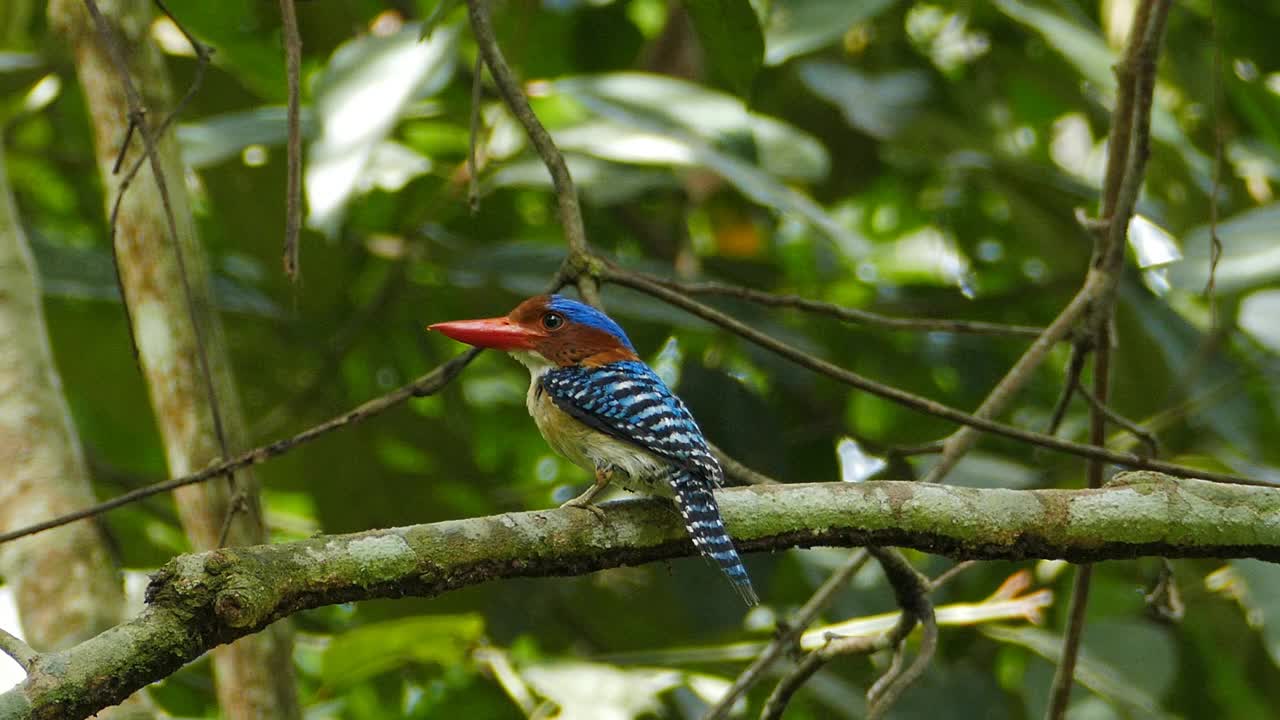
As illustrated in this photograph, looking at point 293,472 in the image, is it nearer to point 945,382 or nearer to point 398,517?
point 398,517

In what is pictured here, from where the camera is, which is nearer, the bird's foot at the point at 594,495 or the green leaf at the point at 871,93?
the bird's foot at the point at 594,495

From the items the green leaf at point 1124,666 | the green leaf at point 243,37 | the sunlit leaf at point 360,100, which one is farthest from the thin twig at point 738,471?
the green leaf at point 243,37

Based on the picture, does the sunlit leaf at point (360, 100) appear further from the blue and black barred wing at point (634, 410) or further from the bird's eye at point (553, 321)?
the blue and black barred wing at point (634, 410)

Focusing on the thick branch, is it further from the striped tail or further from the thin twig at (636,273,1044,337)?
the thin twig at (636,273,1044,337)

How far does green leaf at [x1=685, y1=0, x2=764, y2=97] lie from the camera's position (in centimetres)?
279

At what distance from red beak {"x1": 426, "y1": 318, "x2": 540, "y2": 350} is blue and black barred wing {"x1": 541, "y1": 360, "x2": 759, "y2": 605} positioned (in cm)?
14

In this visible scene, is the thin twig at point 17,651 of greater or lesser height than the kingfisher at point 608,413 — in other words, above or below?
below

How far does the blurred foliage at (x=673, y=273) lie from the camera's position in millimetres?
3633

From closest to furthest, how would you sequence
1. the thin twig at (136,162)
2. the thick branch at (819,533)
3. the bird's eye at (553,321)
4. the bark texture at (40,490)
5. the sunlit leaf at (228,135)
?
the thick branch at (819,533) → the thin twig at (136,162) → the bark texture at (40,490) → the bird's eye at (553,321) → the sunlit leaf at (228,135)

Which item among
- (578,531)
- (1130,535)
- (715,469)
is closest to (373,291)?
(715,469)

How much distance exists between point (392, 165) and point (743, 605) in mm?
1846

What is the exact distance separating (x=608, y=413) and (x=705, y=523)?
73 cm

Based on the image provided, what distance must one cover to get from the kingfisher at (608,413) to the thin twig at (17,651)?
101 cm

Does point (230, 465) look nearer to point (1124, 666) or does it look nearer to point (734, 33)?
point (734, 33)
